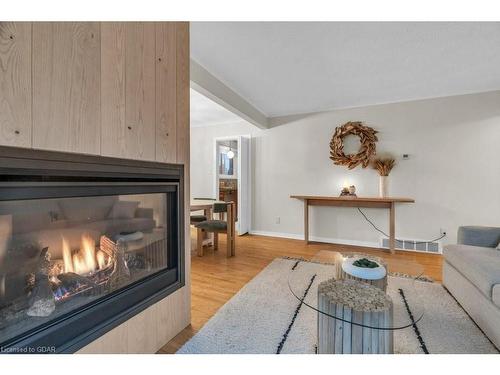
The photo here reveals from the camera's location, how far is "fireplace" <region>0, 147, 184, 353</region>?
0.89m

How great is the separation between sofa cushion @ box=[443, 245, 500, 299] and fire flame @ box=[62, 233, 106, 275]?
2.41 meters

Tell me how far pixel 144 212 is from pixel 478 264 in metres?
2.36

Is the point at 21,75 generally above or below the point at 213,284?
above

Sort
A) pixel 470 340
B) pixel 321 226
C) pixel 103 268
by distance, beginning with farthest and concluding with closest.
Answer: pixel 321 226
pixel 470 340
pixel 103 268

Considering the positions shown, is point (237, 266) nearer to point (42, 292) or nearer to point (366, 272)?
point (366, 272)

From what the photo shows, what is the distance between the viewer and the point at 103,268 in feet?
4.24

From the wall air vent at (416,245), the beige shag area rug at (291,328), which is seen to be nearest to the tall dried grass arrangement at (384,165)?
the wall air vent at (416,245)

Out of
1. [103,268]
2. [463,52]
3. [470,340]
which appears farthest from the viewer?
[463,52]

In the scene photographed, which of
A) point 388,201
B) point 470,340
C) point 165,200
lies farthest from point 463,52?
point 165,200

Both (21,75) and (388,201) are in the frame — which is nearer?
(21,75)

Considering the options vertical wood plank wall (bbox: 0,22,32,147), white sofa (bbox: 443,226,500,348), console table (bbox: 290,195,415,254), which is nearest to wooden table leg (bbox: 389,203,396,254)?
console table (bbox: 290,195,415,254)

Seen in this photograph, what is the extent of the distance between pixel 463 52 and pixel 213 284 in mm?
3335

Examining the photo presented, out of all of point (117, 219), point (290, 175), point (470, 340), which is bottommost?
point (470, 340)
